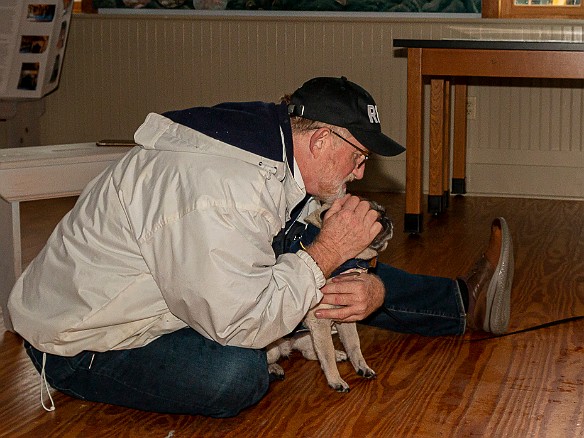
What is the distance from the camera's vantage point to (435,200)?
15.7 feet

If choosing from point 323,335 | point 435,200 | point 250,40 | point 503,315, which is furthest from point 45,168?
point 250,40

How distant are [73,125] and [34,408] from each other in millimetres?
3995

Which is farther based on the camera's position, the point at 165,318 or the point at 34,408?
the point at 34,408

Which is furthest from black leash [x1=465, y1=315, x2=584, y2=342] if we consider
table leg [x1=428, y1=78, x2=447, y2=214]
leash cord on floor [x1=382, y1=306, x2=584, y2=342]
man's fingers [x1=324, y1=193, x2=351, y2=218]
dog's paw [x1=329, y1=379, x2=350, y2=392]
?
table leg [x1=428, y1=78, x2=447, y2=214]

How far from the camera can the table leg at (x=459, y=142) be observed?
17.1 ft

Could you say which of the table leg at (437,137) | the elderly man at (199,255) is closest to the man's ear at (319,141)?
the elderly man at (199,255)

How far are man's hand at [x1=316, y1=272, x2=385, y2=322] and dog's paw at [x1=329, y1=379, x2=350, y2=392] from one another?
0.53ft

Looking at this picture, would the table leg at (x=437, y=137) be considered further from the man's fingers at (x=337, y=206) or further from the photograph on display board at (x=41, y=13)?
the man's fingers at (x=337, y=206)

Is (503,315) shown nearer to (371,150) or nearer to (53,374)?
(371,150)

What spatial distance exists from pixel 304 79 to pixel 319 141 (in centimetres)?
356

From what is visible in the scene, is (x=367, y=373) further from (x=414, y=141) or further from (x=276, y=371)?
(x=414, y=141)

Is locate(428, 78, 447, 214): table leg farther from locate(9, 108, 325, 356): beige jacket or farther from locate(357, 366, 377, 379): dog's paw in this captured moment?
locate(9, 108, 325, 356): beige jacket

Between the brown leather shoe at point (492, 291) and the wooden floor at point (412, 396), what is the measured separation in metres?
0.06

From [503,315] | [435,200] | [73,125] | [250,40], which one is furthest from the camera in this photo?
[73,125]
